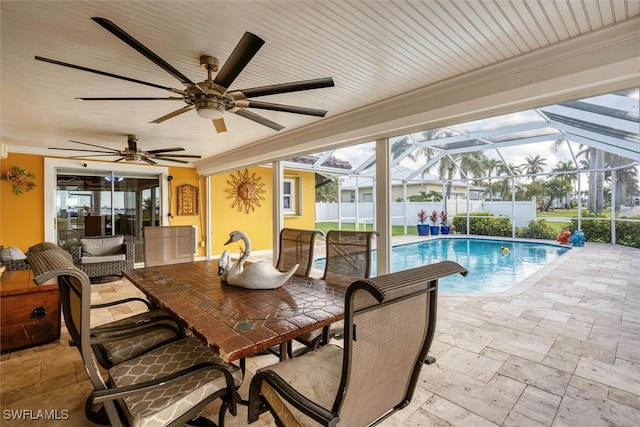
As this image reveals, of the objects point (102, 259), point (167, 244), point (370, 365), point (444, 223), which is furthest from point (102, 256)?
point (444, 223)

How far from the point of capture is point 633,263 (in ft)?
19.2

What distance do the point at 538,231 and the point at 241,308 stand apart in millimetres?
11108

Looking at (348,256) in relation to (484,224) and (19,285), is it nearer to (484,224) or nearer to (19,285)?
(19,285)

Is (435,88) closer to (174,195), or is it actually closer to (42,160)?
(174,195)

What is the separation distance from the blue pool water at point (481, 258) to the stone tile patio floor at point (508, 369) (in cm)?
136

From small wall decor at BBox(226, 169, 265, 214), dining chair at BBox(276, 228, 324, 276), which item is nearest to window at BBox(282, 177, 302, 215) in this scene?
small wall decor at BBox(226, 169, 265, 214)

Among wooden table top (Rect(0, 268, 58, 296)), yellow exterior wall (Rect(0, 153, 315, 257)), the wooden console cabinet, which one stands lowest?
the wooden console cabinet

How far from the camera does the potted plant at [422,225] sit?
35.7 feet

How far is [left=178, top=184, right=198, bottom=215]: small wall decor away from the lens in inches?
281

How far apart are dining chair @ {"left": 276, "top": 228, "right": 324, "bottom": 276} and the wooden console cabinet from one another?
2.25 metres

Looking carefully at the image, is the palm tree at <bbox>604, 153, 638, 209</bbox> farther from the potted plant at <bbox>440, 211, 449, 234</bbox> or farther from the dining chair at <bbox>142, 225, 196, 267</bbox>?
the dining chair at <bbox>142, 225, 196, 267</bbox>

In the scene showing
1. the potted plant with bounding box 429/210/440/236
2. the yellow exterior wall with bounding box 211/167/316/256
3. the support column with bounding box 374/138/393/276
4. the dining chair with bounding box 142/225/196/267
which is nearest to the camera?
the dining chair with bounding box 142/225/196/267

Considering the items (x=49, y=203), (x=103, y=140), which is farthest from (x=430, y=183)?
(x=49, y=203)

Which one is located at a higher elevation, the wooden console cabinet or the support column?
the support column
